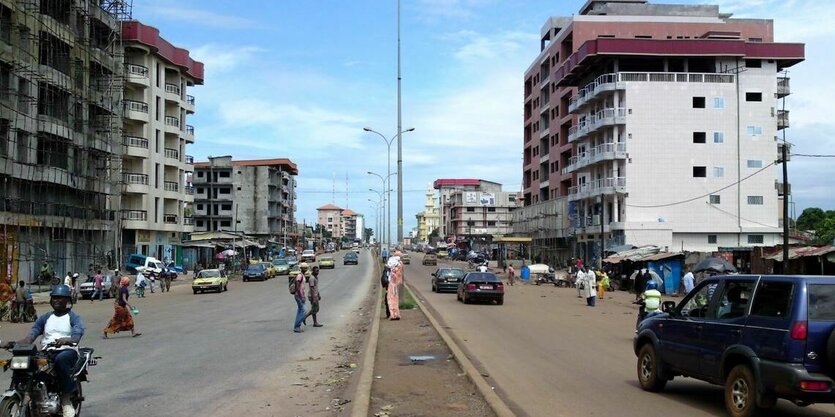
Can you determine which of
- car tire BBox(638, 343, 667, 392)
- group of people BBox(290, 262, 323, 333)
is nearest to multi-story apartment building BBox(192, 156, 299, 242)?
group of people BBox(290, 262, 323, 333)

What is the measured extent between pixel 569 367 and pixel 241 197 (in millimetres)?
109304

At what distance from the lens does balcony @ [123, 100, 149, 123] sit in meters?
61.8

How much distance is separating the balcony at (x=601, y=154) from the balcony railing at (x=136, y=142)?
1579 inches

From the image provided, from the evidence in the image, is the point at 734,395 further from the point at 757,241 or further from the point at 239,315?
the point at 757,241

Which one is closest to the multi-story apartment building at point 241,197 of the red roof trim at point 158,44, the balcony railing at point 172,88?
the red roof trim at point 158,44

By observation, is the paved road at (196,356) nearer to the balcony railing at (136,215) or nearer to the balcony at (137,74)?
the balcony railing at (136,215)

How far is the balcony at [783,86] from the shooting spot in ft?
219

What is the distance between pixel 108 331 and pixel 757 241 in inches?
2277

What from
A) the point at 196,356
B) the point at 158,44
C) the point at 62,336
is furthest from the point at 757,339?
the point at 158,44

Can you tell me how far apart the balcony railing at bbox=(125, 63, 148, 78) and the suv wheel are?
62.6m

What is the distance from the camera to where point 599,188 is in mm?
63344

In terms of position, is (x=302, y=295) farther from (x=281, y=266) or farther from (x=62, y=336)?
(x=281, y=266)

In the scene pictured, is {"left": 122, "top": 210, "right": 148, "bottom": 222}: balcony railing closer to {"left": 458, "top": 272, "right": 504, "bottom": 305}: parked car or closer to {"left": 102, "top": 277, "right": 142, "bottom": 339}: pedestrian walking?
{"left": 458, "top": 272, "right": 504, "bottom": 305}: parked car

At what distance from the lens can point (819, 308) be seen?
23.8ft
